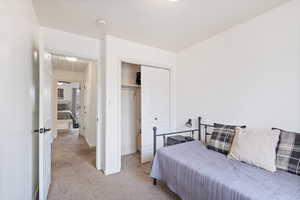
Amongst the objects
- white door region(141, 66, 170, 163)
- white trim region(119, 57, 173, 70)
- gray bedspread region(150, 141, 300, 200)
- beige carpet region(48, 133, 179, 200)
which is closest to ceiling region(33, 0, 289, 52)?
white trim region(119, 57, 173, 70)

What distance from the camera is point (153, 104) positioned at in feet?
10.4

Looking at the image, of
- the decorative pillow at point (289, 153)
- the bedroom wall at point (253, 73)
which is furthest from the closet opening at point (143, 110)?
the decorative pillow at point (289, 153)

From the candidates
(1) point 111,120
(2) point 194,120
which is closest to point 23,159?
(1) point 111,120

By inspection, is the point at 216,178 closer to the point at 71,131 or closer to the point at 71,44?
the point at 71,44

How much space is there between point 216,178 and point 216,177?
0.05ft

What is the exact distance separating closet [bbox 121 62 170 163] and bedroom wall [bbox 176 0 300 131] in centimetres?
67

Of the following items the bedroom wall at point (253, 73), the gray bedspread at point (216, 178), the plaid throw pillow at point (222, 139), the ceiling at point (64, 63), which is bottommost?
the gray bedspread at point (216, 178)

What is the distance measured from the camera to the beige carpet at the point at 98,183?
6.37ft

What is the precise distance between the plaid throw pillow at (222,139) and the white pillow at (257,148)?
149mm

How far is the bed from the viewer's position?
1.13m

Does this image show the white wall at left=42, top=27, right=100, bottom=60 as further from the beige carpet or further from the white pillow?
the white pillow

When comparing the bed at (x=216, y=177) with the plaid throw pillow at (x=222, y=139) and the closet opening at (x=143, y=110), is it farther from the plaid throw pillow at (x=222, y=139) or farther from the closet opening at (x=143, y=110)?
the closet opening at (x=143, y=110)

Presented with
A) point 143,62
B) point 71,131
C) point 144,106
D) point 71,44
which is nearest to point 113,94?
point 144,106

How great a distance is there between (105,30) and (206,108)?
2183 mm
